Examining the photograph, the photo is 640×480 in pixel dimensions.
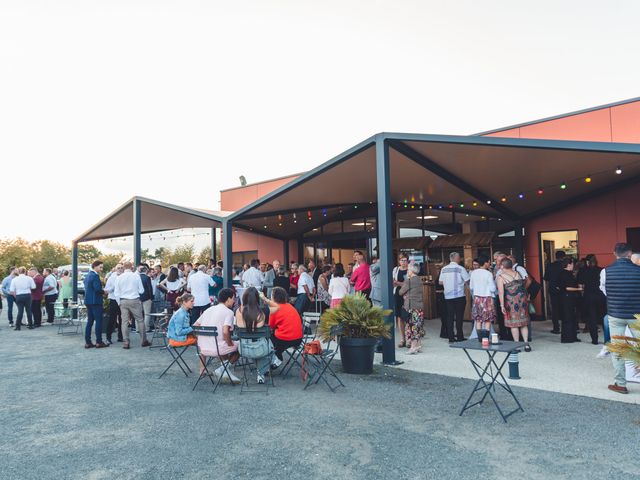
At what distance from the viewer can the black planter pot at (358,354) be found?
6.22 meters

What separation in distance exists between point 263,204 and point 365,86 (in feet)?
18.0

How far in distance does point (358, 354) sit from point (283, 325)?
42.7 inches

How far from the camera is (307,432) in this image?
4051mm

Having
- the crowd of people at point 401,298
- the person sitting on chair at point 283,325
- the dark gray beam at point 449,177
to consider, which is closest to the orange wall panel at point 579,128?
the dark gray beam at point 449,177

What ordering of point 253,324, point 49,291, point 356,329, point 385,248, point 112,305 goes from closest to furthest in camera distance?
point 253,324
point 356,329
point 385,248
point 112,305
point 49,291

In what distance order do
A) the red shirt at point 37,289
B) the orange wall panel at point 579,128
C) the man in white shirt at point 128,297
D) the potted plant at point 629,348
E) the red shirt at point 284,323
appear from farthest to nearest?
1. the red shirt at point 37,289
2. the orange wall panel at point 579,128
3. the man in white shirt at point 128,297
4. the red shirt at point 284,323
5. the potted plant at point 629,348

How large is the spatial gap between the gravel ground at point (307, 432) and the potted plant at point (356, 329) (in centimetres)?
25

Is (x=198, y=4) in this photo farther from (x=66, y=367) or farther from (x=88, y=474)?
(x=88, y=474)

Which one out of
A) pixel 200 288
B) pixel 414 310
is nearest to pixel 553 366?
pixel 414 310

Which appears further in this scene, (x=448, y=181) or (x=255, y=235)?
(x=255, y=235)

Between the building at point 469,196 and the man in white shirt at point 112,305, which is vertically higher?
the building at point 469,196

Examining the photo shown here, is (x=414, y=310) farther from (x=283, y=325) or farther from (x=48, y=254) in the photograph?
(x=48, y=254)

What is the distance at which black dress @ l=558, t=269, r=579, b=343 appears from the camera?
8156mm

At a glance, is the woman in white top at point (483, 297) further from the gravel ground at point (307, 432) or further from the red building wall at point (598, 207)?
the red building wall at point (598, 207)
